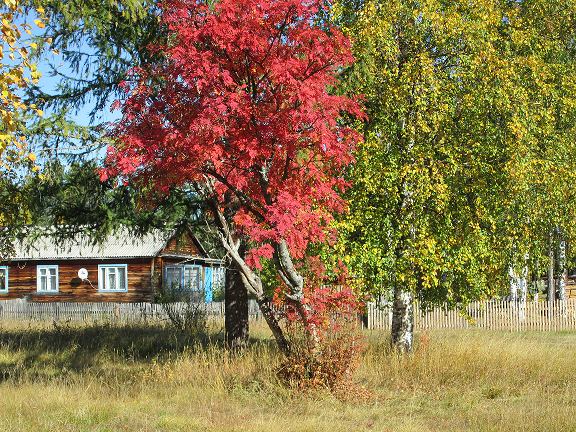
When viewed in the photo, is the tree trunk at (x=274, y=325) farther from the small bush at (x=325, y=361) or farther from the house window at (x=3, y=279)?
the house window at (x=3, y=279)

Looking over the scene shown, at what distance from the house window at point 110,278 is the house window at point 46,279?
272 centimetres

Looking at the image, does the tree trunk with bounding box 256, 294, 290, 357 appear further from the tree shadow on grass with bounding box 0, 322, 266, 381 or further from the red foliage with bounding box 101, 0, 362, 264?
the tree shadow on grass with bounding box 0, 322, 266, 381

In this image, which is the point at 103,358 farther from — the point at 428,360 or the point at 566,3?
the point at 566,3

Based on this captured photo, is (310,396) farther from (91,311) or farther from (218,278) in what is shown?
(218,278)

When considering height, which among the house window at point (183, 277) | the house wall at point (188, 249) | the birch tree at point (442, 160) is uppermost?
the birch tree at point (442, 160)

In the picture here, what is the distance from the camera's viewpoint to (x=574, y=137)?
13266 mm

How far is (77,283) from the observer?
90.0 ft

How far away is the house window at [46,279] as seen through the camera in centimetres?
2784

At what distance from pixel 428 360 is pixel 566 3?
12.3 metres

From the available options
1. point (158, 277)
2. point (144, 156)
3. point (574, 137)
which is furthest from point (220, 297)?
point (144, 156)

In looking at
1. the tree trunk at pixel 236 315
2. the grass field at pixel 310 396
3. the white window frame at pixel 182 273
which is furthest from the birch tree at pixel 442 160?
the white window frame at pixel 182 273

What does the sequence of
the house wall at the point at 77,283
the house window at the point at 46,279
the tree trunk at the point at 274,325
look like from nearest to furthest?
the tree trunk at the point at 274,325 < the house wall at the point at 77,283 < the house window at the point at 46,279

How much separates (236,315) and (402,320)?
11.9 feet

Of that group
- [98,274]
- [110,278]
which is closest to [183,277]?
[110,278]
